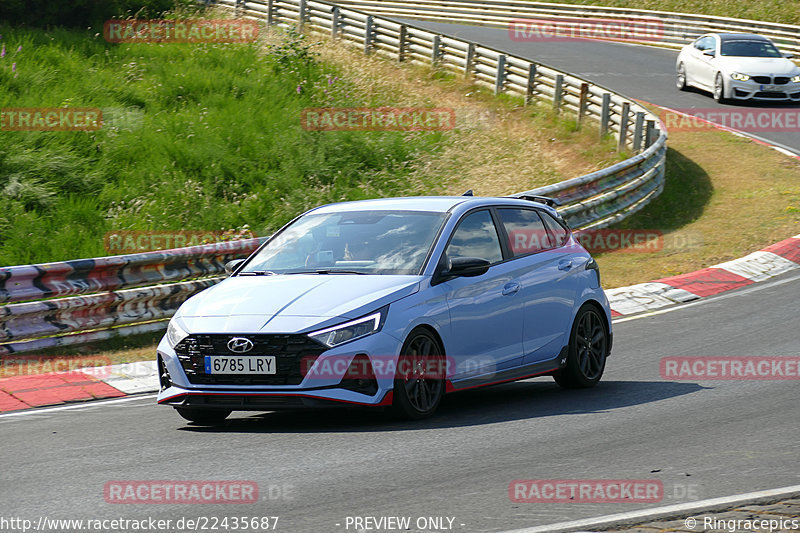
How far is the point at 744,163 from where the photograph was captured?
22.6m

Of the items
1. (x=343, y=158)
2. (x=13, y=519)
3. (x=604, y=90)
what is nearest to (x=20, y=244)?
(x=343, y=158)

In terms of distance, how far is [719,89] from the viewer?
93.1 feet

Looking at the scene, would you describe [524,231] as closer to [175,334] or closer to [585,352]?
[585,352]

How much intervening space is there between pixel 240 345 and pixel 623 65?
96.8 feet

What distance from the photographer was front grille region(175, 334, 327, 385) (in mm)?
7516

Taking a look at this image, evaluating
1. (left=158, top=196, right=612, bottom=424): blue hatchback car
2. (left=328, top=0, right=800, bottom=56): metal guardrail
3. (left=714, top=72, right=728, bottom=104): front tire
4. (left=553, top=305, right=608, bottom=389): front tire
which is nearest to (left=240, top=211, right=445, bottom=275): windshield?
(left=158, top=196, right=612, bottom=424): blue hatchback car

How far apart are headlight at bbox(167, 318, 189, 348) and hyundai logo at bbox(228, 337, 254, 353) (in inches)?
15.3

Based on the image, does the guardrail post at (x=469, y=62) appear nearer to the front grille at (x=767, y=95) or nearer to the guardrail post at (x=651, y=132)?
the front grille at (x=767, y=95)

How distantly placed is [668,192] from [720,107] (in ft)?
27.0

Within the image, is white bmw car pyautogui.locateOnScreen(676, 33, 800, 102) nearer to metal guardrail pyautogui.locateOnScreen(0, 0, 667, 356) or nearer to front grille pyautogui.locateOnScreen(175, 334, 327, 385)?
metal guardrail pyautogui.locateOnScreen(0, 0, 667, 356)
